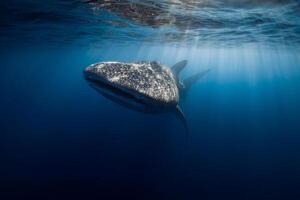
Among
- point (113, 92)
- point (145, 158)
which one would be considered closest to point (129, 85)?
point (113, 92)

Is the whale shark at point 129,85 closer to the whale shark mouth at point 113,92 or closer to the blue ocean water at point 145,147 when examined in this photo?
the whale shark mouth at point 113,92

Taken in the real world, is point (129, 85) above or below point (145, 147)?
above

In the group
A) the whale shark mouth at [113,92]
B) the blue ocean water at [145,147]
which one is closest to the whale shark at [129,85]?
the whale shark mouth at [113,92]

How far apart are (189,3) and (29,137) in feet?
49.2

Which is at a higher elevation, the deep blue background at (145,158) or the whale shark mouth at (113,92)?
the whale shark mouth at (113,92)

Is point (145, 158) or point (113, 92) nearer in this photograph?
point (113, 92)

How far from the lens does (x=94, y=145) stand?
16.4 meters

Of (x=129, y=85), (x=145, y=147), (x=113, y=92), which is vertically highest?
(x=129, y=85)

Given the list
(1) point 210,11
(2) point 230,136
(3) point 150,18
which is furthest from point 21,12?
(2) point 230,136

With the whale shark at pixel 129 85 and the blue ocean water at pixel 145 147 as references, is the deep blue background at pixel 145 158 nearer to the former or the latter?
the blue ocean water at pixel 145 147

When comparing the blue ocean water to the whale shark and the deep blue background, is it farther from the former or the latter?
the whale shark

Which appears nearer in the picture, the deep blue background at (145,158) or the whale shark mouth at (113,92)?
the whale shark mouth at (113,92)

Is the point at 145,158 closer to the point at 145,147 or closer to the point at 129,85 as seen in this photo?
the point at 145,147

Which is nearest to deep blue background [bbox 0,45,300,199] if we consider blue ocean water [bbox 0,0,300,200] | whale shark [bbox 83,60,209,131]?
blue ocean water [bbox 0,0,300,200]
